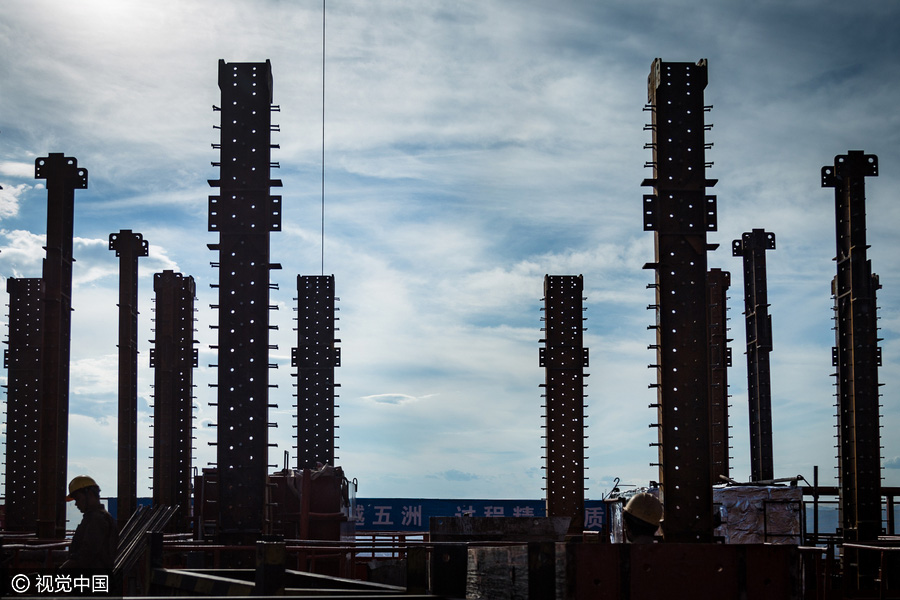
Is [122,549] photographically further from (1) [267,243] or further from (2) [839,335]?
(2) [839,335]

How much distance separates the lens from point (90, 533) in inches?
393

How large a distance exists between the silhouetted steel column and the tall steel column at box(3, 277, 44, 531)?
2074 centimetres

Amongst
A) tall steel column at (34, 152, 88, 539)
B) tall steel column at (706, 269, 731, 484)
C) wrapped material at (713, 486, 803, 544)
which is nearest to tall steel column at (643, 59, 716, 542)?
wrapped material at (713, 486, 803, 544)

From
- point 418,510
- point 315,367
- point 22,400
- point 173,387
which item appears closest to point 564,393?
point 315,367

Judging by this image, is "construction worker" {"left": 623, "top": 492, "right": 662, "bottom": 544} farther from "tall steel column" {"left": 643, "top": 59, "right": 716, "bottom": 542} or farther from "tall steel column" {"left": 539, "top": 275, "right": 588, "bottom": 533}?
"tall steel column" {"left": 539, "top": 275, "right": 588, "bottom": 533}

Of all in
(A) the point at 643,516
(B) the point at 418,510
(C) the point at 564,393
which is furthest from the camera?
(B) the point at 418,510

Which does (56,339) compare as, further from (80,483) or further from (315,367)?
(80,483)

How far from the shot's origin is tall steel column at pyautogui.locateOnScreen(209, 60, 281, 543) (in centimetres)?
1719

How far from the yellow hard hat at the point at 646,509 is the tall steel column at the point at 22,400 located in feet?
66.7

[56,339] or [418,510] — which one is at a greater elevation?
[56,339]

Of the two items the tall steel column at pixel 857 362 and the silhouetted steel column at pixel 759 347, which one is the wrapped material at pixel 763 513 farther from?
the silhouetted steel column at pixel 759 347

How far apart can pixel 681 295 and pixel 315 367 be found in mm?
17709

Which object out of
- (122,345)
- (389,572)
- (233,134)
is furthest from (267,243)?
(122,345)

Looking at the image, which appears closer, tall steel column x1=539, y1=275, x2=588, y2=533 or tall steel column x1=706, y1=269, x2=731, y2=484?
tall steel column x1=539, y1=275, x2=588, y2=533
